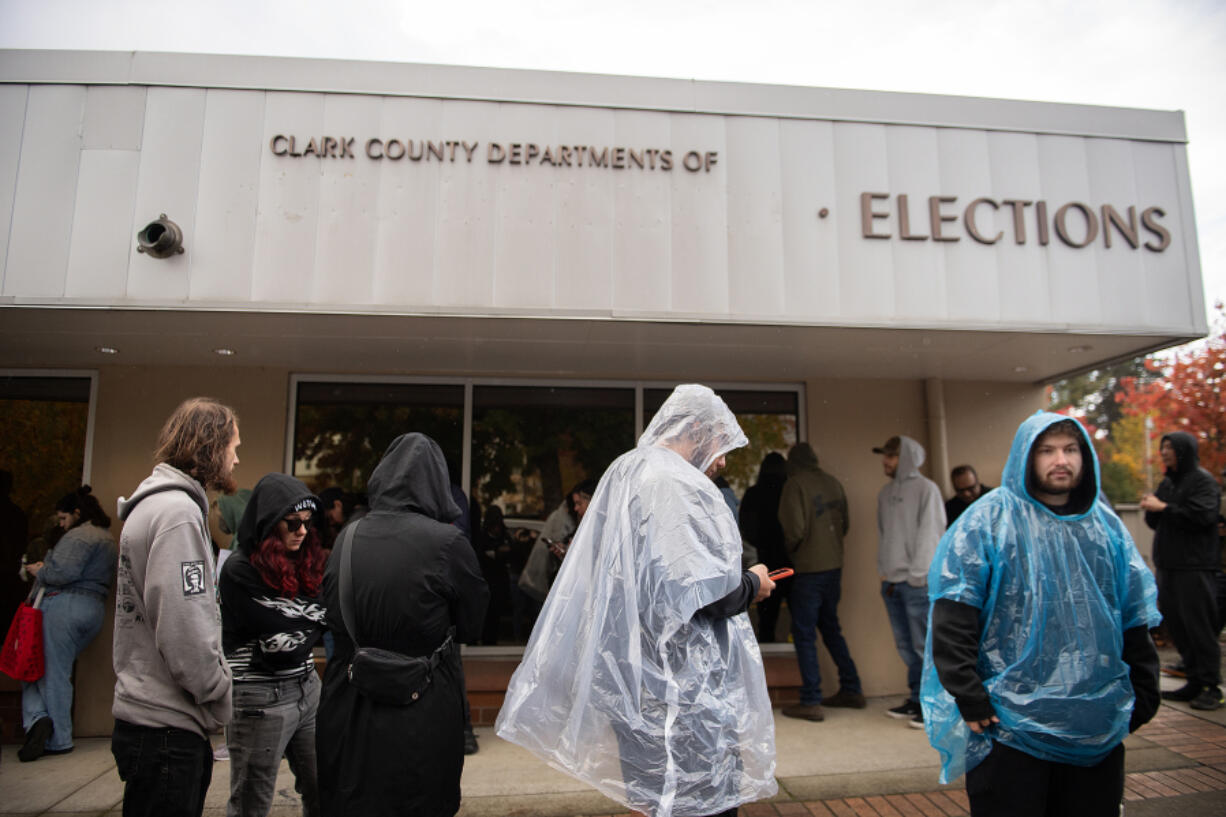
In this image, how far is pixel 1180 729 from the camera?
463 centimetres

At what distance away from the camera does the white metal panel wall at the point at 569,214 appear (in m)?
3.95

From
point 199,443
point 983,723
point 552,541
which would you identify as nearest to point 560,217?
point 552,541

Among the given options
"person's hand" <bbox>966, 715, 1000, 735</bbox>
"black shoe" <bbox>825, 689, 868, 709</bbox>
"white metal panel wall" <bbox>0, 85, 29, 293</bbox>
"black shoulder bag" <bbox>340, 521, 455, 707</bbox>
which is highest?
"white metal panel wall" <bbox>0, 85, 29, 293</bbox>

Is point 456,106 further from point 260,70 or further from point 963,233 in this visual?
point 963,233

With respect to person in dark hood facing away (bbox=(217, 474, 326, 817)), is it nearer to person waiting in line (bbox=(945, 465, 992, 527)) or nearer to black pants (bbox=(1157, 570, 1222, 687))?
person waiting in line (bbox=(945, 465, 992, 527))

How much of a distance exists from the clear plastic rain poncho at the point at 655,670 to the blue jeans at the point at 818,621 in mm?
2954

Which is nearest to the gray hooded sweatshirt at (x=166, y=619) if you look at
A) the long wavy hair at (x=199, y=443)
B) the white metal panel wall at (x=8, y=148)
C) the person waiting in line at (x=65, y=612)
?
the long wavy hair at (x=199, y=443)

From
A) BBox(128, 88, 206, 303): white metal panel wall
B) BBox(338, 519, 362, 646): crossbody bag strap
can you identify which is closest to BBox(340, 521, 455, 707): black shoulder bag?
BBox(338, 519, 362, 646): crossbody bag strap

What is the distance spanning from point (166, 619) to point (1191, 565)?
6146mm

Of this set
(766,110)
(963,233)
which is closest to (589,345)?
(766,110)

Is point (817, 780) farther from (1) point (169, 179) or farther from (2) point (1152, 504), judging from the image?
(1) point (169, 179)

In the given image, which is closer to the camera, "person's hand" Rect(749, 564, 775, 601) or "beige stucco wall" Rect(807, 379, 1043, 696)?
"person's hand" Rect(749, 564, 775, 601)

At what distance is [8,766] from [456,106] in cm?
477

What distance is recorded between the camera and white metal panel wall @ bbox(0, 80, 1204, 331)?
3949 millimetres
